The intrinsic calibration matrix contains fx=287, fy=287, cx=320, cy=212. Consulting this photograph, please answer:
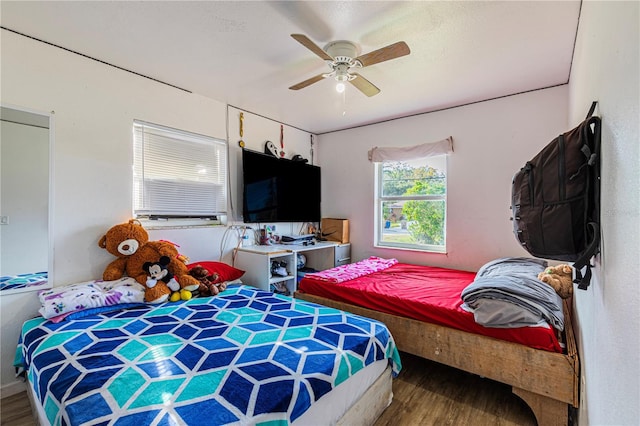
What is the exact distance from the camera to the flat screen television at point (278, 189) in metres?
3.40

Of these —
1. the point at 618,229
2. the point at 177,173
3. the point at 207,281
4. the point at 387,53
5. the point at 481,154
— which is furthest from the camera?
the point at 481,154

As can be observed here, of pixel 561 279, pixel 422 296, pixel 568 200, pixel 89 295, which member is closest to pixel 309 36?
pixel 568 200

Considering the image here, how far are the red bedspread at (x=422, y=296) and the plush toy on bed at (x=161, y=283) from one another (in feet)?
3.69

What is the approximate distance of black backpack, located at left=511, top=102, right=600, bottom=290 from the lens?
1.02 m

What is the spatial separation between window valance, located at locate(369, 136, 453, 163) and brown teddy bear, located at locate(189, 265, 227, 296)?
247 centimetres

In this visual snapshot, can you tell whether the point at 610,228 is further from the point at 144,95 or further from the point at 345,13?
the point at 144,95

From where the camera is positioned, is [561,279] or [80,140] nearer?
[561,279]

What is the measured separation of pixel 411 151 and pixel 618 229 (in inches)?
114

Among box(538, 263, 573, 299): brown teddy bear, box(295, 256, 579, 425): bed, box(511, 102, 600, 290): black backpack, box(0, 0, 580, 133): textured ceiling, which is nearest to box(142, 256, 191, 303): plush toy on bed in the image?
box(295, 256, 579, 425): bed

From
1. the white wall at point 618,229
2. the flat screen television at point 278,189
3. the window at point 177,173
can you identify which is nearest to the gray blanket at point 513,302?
the white wall at point 618,229

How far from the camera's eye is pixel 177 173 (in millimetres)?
2934

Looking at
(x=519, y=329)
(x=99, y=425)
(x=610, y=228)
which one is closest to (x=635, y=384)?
(x=610, y=228)

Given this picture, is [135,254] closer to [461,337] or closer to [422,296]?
[422,296]

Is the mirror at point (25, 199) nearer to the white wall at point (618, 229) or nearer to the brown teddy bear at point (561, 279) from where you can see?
the white wall at point (618, 229)
